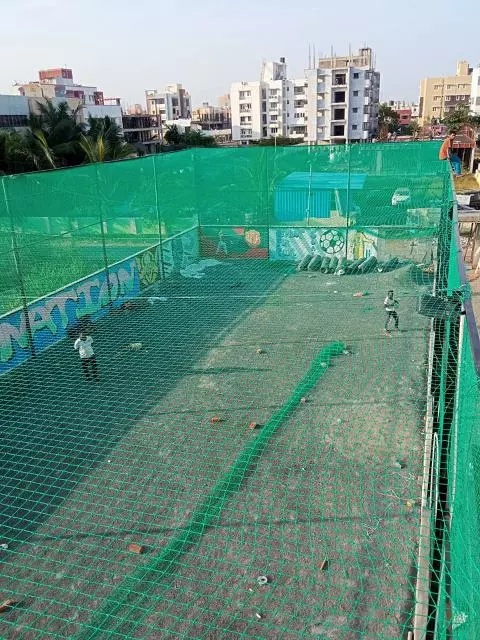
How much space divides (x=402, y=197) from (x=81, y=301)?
25.4 feet

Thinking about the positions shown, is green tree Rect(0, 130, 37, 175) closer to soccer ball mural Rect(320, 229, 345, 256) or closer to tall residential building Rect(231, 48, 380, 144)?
soccer ball mural Rect(320, 229, 345, 256)

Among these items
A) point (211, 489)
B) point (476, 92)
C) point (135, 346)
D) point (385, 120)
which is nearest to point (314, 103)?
point (385, 120)

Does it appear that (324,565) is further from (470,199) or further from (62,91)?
(62,91)

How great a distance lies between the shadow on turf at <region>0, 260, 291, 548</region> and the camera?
5.07 meters

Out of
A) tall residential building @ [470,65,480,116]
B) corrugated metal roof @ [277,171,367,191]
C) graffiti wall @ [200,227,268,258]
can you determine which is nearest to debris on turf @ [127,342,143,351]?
graffiti wall @ [200,227,268,258]

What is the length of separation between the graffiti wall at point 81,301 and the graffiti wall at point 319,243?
233 cm

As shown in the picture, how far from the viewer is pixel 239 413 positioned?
6.43 meters

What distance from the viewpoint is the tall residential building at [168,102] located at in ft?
292

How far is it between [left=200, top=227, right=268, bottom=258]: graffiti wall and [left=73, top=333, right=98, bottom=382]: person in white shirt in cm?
716

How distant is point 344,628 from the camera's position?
11.8 ft

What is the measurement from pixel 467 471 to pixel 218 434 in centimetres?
351

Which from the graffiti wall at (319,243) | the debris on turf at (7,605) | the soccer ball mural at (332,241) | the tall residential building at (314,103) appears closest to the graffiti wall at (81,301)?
the graffiti wall at (319,243)

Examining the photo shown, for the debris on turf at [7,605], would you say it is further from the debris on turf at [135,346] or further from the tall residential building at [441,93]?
the tall residential building at [441,93]

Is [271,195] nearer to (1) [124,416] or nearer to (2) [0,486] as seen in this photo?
(1) [124,416]
